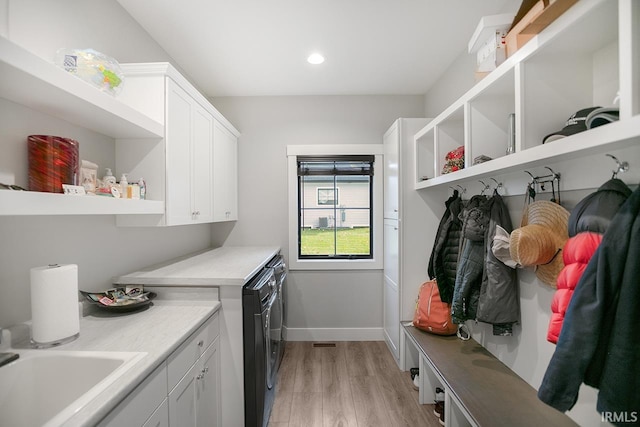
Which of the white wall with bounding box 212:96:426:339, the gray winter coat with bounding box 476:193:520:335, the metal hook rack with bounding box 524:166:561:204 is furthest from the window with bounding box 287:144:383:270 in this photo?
the metal hook rack with bounding box 524:166:561:204

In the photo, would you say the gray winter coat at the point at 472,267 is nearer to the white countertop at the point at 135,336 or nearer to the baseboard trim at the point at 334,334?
the white countertop at the point at 135,336

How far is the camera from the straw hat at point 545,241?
4.29 feet

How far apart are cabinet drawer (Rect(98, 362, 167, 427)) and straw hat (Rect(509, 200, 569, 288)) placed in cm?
168

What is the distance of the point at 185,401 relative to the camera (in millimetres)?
1305

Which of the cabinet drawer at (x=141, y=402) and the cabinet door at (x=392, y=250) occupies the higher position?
the cabinet door at (x=392, y=250)

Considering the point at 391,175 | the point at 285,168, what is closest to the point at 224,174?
the point at 285,168

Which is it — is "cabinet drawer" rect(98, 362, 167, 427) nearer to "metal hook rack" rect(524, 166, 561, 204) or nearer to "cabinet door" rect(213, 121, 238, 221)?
"cabinet door" rect(213, 121, 238, 221)

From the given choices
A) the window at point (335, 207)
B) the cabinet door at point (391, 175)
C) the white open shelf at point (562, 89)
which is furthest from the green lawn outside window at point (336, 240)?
the white open shelf at point (562, 89)

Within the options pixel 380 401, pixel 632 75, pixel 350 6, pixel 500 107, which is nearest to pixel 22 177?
pixel 350 6

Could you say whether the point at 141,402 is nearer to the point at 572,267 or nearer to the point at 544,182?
the point at 572,267

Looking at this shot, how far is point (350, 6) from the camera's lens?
184 cm

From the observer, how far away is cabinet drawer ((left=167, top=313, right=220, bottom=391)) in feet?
3.95

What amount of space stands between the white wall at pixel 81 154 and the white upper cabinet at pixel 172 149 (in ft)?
0.59

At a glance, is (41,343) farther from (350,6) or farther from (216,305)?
(350,6)
